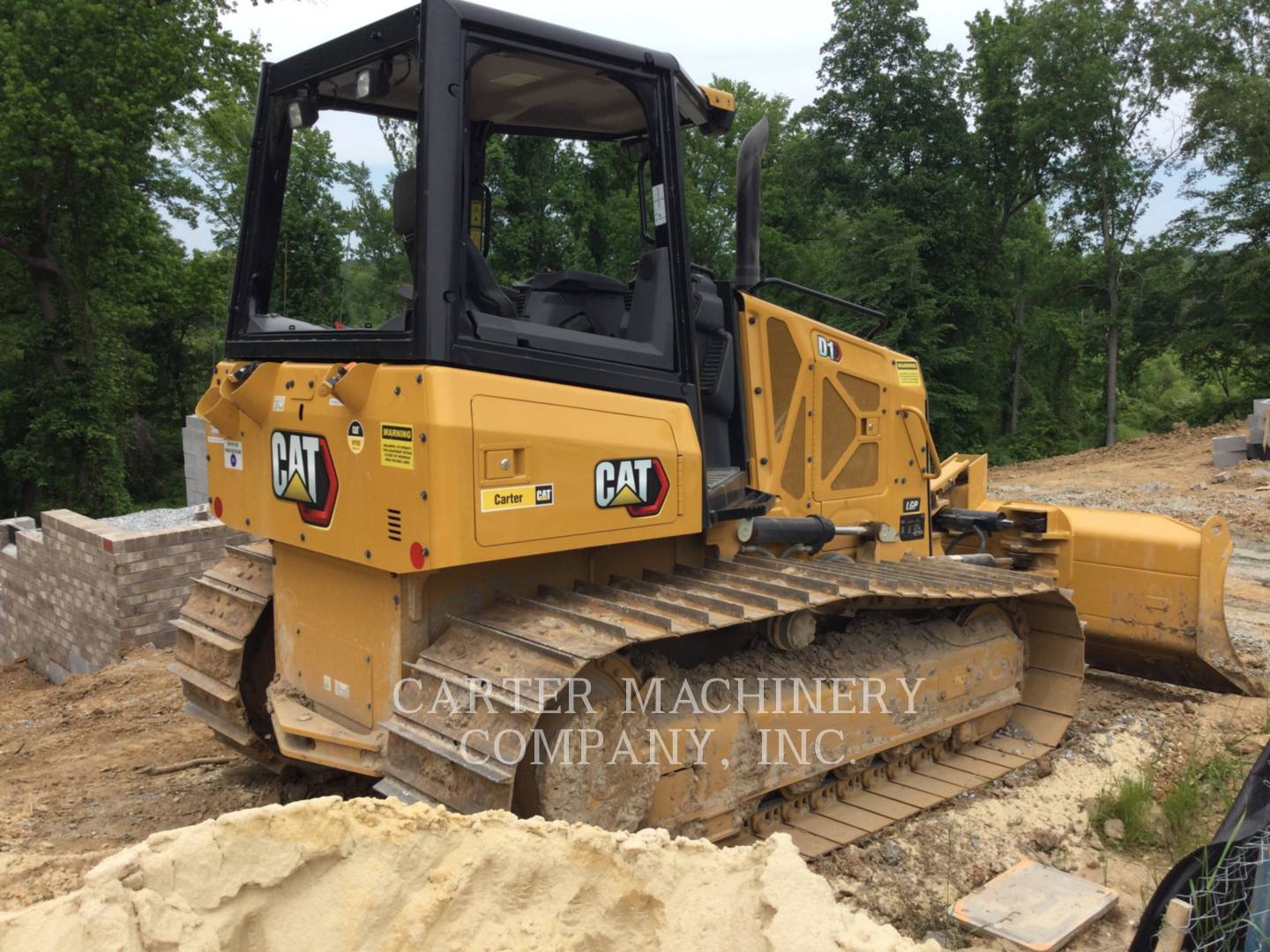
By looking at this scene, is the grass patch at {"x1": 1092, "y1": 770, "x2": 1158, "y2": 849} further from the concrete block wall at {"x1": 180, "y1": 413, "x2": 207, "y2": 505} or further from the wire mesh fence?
the concrete block wall at {"x1": 180, "y1": 413, "x2": 207, "y2": 505}

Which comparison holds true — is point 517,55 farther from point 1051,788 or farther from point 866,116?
point 866,116

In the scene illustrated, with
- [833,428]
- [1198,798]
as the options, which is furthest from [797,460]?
[1198,798]

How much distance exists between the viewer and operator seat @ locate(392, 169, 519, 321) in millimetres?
3287

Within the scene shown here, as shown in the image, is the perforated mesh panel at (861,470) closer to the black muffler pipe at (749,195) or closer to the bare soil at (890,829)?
the black muffler pipe at (749,195)

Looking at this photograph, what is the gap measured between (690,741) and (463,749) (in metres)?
0.97

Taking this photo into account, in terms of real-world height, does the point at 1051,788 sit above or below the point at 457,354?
below

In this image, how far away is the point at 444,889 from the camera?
7.89ft

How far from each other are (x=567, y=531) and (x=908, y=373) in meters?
3.16

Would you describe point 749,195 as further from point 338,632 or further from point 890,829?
point 890,829

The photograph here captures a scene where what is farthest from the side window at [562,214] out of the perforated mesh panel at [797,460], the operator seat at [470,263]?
the perforated mesh panel at [797,460]

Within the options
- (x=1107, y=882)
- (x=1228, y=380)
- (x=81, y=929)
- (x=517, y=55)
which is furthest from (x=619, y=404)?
(x=1228, y=380)

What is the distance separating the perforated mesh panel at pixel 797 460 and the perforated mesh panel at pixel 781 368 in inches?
3.8

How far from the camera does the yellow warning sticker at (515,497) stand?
124 inches

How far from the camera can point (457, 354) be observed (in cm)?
316
